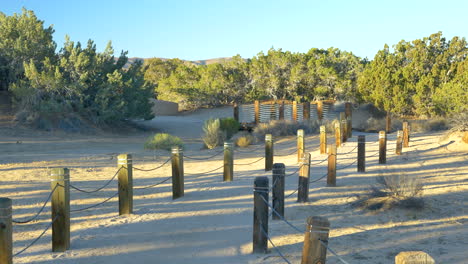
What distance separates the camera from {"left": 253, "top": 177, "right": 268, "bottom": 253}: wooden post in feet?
18.5

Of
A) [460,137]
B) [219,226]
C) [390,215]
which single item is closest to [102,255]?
[219,226]

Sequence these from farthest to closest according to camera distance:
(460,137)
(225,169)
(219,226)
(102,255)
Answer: (460,137)
(225,169)
(219,226)
(102,255)

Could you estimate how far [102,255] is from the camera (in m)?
5.79

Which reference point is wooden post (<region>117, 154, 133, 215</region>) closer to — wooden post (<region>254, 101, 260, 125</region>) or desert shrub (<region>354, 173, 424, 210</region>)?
desert shrub (<region>354, 173, 424, 210</region>)

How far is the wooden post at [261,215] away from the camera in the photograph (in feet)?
18.5

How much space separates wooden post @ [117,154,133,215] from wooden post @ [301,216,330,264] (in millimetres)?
4072

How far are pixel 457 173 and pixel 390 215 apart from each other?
4307mm

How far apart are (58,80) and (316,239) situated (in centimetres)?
2222

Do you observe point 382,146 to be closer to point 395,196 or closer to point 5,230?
point 395,196

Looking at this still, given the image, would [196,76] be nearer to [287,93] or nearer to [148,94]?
[287,93]

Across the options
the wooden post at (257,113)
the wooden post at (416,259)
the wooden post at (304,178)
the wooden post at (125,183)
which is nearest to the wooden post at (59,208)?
the wooden post at (125,183)

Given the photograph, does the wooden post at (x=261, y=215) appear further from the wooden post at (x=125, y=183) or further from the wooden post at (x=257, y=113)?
the wooden post at (x=257, y=113)

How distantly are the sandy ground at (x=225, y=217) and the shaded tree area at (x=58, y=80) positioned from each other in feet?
33.4

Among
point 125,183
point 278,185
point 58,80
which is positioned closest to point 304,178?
point 278,185
